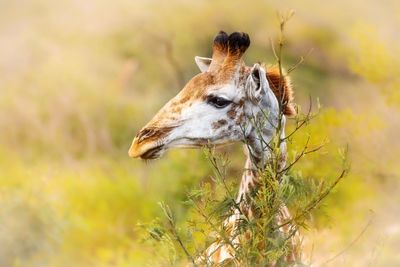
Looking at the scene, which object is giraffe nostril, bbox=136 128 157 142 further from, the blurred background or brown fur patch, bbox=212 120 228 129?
the blurred background

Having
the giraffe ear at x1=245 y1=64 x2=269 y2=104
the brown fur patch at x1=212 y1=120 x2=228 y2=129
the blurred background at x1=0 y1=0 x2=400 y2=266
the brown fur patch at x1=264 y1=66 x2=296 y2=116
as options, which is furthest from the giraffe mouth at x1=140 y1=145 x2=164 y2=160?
the blurred background at x1=0 y1=0 x2=400 y2=266

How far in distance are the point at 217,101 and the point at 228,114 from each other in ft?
→ 0.38

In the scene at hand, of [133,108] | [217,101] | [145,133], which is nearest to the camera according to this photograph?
[145,133]

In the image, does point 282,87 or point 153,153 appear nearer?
point 153,153

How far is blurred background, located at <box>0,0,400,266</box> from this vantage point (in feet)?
53.8

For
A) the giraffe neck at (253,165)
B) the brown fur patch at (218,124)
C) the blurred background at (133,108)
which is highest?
the blurred background at (133,108)

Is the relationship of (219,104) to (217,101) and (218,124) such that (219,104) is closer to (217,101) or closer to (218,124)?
(217,101)

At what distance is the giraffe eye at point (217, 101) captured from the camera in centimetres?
793

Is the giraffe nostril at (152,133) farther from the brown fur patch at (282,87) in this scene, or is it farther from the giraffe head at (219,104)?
the brown fur patch at (282,87)

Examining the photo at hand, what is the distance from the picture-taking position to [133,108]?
1443 inches

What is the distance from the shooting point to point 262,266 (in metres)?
7.68

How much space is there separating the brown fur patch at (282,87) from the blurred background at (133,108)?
1026 mm

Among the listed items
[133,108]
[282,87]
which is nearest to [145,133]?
[282,87]

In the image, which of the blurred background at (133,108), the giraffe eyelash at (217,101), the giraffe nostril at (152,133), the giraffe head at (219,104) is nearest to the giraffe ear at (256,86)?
the giraffe head at (219,104)
